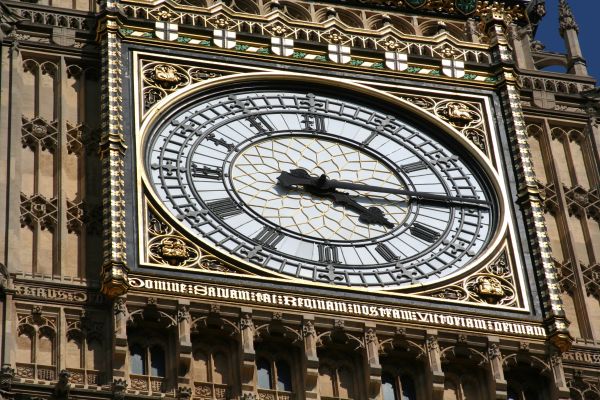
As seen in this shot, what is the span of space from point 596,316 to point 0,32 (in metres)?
7.41

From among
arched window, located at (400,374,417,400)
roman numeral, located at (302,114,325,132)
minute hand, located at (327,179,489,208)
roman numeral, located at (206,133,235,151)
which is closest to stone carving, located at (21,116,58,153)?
roman numeral, located at (206,133,235,151)

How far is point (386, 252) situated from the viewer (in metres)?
29.4

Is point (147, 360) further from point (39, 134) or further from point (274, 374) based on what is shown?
point (39, 134)

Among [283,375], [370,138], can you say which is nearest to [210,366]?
[283,375]

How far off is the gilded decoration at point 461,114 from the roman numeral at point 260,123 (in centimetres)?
178

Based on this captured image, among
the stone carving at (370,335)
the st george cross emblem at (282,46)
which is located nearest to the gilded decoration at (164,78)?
the st george cross emblem at (282,46)

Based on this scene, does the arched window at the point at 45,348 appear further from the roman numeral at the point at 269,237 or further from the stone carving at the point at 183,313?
the roman numeral at the point at 269,237

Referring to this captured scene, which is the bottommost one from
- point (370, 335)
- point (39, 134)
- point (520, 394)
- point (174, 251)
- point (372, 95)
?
point (520, 394)

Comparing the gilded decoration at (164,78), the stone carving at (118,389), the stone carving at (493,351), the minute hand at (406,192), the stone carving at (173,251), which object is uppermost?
the gilded decoration at (164,78)

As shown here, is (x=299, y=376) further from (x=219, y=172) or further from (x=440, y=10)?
(x=440, y=10)

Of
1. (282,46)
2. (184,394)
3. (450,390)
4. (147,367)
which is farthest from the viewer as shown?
(282,46)

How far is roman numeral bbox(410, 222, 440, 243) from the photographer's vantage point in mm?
29750

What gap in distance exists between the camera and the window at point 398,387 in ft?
92.3

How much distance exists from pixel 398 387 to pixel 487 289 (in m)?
1.71
